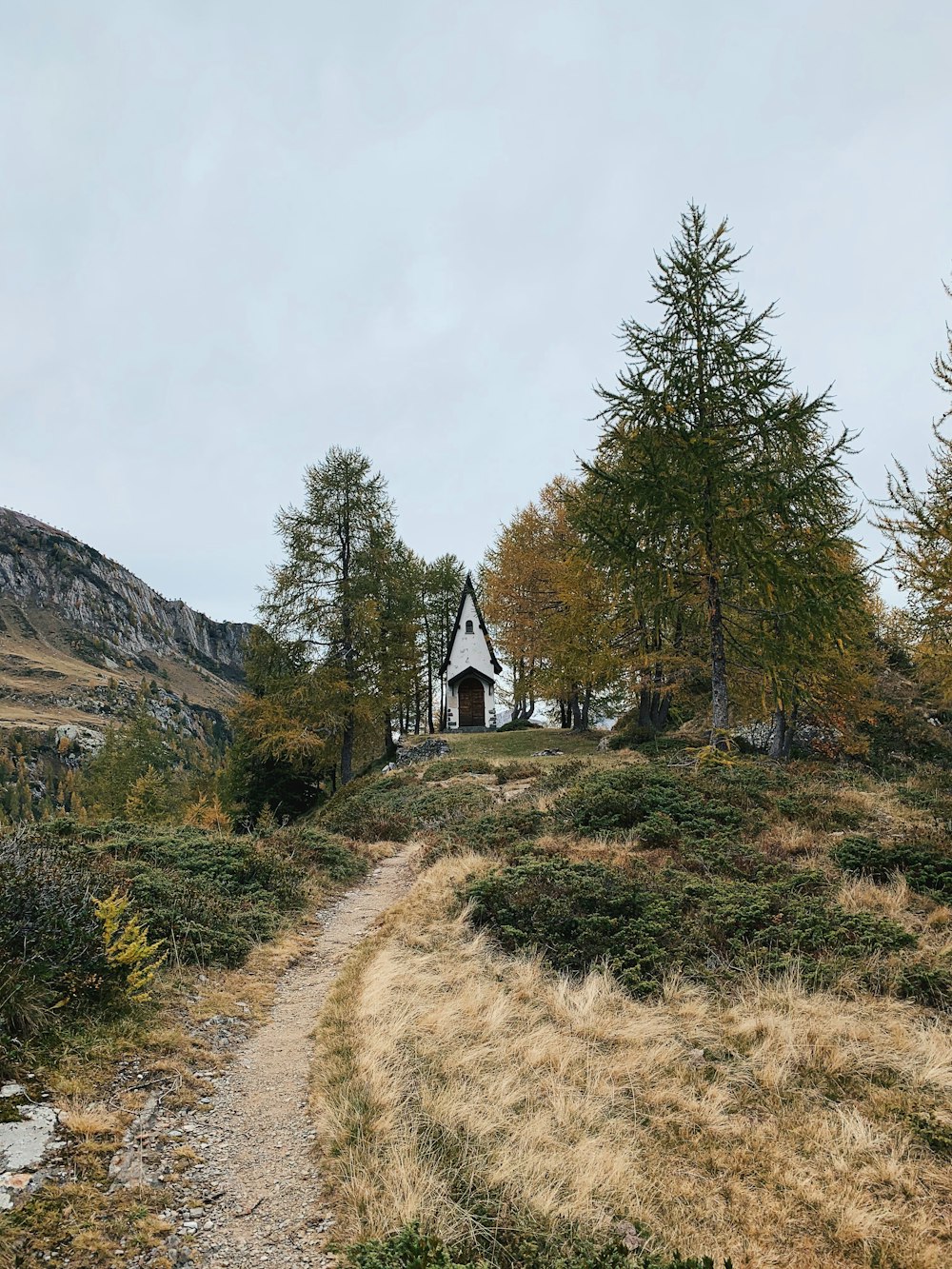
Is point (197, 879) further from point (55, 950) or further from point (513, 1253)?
point (513, 1253)

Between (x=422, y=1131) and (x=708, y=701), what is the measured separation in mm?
21720

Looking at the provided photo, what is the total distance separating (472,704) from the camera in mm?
37219

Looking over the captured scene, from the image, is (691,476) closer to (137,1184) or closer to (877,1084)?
(877,1084)

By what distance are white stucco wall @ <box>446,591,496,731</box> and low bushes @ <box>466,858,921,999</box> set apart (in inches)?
1073

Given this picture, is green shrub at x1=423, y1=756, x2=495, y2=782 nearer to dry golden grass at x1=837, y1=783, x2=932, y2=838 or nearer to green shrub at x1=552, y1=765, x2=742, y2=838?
green shrub at x1=552, y1=765, x2=742, y2=838

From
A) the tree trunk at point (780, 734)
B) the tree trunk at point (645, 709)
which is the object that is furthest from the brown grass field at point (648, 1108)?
the tree trunk at point (645, 709)

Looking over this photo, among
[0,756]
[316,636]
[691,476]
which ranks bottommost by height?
[0,756]

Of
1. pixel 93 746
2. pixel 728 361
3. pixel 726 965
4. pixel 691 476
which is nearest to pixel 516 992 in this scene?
pixel 726 965

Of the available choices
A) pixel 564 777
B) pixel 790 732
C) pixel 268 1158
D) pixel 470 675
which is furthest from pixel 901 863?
pixel 470 675

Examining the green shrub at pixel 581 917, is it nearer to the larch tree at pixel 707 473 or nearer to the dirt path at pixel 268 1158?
the dirt path at pixel 268 1158

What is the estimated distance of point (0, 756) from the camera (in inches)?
5256

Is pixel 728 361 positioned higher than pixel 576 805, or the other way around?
pixel 728 361

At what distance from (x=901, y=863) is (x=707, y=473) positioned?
912 cm

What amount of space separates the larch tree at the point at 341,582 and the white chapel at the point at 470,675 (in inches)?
433
